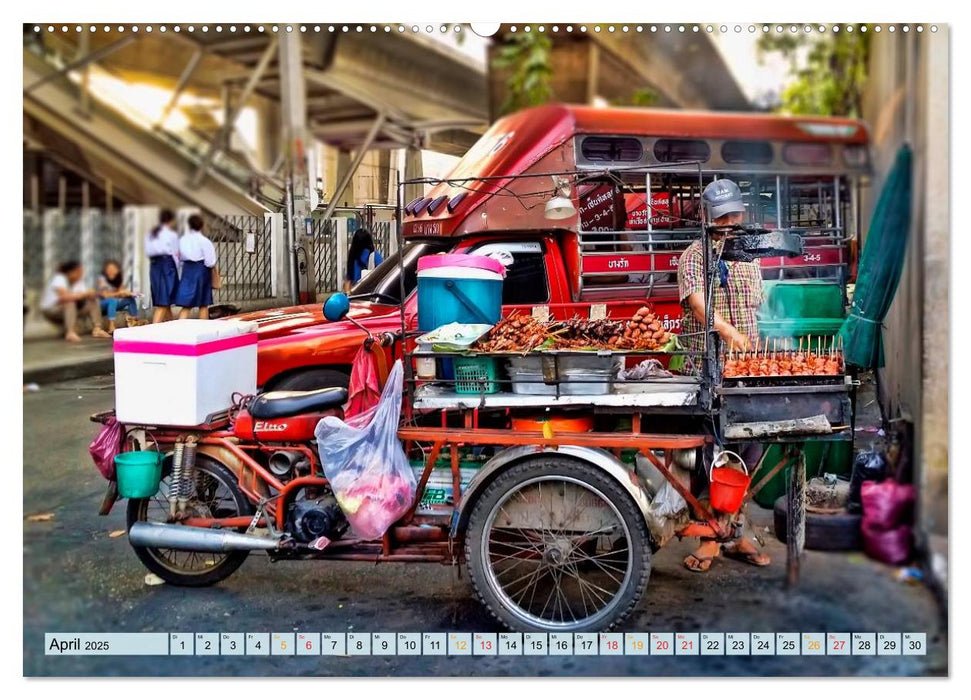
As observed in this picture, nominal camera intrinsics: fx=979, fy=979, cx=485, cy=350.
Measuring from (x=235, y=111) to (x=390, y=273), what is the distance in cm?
116

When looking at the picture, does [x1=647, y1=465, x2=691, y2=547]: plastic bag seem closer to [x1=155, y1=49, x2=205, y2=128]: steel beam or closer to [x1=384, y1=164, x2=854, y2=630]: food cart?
[x1=384, y1=164, x2=854, y2=630]: food cart

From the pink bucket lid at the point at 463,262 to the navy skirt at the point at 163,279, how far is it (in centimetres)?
122

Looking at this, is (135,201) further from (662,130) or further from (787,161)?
(787,161)

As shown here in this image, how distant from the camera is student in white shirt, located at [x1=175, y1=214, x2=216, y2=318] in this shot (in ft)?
15.4

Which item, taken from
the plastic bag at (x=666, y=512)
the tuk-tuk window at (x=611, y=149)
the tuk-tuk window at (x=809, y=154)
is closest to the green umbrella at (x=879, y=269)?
the tuk-tuk window at (x=809, y=154)

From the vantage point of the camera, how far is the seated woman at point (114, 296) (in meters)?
4.61

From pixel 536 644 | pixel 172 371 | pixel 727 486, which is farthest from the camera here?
pixel 172 371

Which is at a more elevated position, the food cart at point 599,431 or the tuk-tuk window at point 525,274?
the tuk-tuk window at point 525,274

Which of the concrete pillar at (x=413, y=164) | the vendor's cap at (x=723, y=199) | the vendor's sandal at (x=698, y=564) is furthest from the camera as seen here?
the vendor's sandal at (x=698, y=564)

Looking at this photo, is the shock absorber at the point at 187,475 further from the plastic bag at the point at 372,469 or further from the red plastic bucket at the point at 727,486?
the red plastic bucket at the point at 727,486

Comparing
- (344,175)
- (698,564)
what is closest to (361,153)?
(344,175)

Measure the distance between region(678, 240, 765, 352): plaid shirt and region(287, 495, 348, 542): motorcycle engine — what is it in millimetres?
1810

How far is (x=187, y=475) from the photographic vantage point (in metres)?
4.71

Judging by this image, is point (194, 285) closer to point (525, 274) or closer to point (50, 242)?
point (50, 242)
